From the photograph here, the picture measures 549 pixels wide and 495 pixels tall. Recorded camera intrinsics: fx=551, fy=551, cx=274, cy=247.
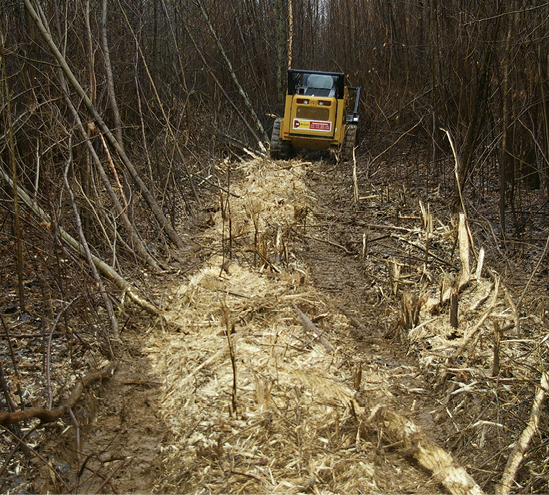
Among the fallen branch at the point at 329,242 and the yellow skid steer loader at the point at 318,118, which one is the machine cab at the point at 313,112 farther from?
the fallen branch at the point at 329,242

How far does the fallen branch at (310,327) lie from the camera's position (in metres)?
4.09

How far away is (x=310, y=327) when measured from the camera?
4.30m

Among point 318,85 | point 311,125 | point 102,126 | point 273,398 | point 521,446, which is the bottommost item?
point 273,398

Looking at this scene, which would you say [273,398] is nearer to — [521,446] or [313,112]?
[521,446]

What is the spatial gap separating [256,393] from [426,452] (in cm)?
106

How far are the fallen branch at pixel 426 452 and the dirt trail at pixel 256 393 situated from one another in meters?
0.05

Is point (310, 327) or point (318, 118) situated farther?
point (318, 118)

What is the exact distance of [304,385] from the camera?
3584mm

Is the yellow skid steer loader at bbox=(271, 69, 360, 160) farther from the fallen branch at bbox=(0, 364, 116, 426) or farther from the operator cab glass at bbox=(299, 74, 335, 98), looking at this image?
the fallen branch at bbox=(0, 364, 116, 426)

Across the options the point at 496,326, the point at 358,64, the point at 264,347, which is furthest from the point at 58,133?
the point at 358,64

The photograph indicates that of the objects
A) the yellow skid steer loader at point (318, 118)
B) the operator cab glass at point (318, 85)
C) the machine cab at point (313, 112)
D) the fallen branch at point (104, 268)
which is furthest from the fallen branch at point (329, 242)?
the operator cab glass at point (318, 85)

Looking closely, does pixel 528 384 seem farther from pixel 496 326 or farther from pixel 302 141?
pixel 302 141

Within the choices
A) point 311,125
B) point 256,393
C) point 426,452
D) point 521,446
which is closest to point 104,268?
point 256,393

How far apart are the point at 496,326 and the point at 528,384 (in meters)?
0.44
